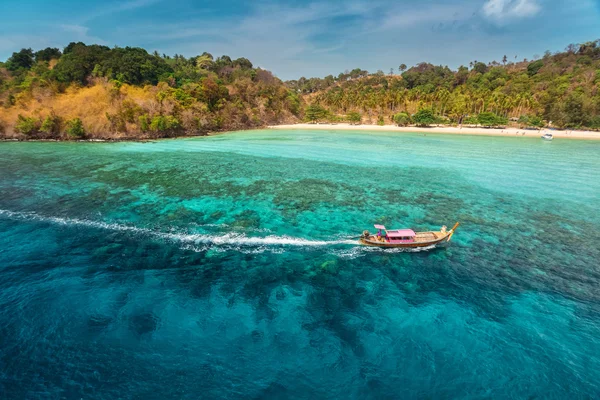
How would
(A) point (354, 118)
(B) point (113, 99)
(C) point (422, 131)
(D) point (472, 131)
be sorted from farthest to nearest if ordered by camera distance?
(A) point (354, 118)
(C) point (422, 131)
(D) point (472, 131)
(B) point (113, 99)

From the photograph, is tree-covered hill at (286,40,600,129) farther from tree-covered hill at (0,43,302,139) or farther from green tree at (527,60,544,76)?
tree-covered hill at (0,43,302,139)

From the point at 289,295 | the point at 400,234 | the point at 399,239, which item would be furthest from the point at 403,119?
the point at 289,295

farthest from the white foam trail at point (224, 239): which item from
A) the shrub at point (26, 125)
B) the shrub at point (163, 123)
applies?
the shrub at point (26, 125)

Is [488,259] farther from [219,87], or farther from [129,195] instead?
[219,87]

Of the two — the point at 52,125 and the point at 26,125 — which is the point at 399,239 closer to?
the point at 52,125

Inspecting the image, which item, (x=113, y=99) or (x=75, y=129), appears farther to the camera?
(x=113, y=99)
